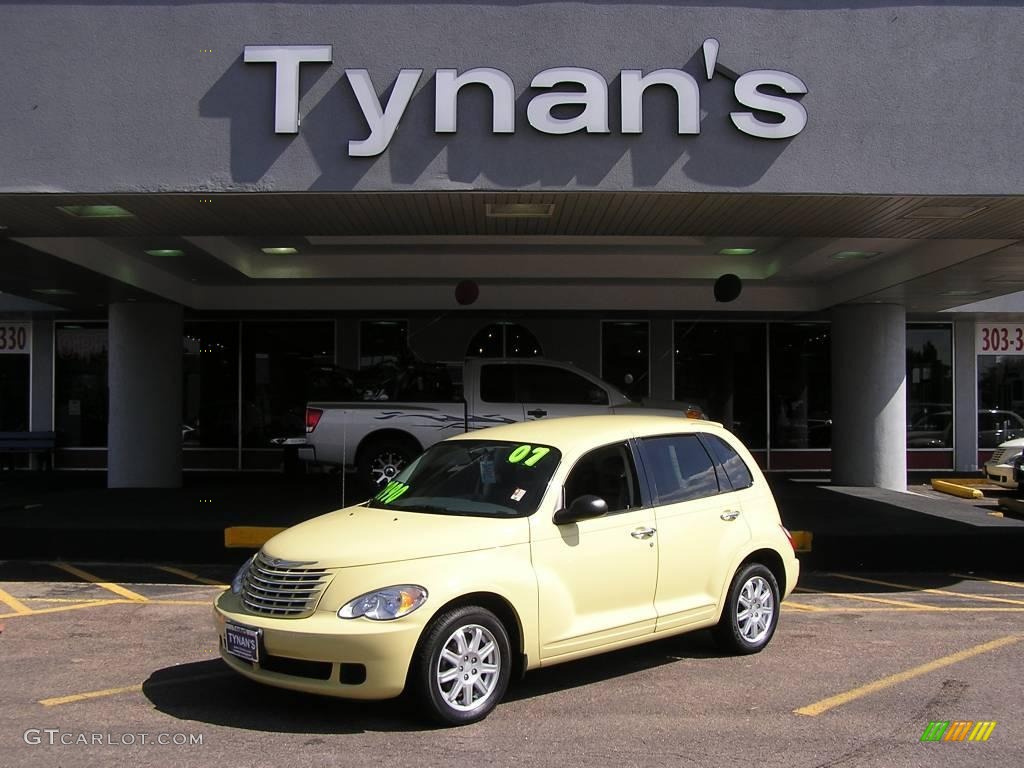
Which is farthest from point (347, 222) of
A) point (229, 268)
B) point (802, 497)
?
point (802, 497)

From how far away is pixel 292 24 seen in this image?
8828 millimetres

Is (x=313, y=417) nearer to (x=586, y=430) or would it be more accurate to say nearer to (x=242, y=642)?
(x=586, y=430)

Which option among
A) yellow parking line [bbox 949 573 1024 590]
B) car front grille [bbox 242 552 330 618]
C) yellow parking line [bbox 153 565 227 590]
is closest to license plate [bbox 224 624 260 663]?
car front grille [bbox 242 552 330 618]

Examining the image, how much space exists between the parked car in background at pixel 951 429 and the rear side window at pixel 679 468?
49.6ft

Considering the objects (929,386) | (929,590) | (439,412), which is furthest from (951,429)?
(439,412)

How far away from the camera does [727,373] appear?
19.8 metres

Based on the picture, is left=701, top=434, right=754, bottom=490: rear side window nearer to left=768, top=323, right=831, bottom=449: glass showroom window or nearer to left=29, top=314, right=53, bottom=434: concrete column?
left=768, top=323, right=831, bottom=449: glass showroom window

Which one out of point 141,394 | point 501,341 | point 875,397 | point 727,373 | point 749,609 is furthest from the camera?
point 727,373

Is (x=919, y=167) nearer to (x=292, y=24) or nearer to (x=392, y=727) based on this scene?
(x=292, y=24)

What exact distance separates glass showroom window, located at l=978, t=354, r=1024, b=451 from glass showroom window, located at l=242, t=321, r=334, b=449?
559 inches

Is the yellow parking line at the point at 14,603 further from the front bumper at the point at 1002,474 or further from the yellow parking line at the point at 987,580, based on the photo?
the front bumper at the point at 1002,474

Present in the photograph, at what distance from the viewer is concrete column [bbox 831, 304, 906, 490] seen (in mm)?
15727

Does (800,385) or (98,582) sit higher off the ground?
(800,385)

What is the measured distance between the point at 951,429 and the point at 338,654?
18662mm
